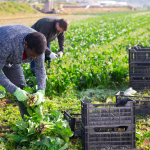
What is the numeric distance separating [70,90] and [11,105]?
1373mm

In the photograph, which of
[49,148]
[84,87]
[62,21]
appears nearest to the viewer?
[49,148]

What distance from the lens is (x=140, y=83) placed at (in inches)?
207

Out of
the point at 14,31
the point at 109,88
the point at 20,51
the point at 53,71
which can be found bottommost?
the point at 109,88

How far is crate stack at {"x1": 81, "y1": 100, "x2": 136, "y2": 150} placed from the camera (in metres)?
2.82

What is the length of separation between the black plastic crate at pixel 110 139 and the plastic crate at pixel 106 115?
0.09 metres

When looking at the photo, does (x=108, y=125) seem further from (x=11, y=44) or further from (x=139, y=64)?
(x=139, y=64)

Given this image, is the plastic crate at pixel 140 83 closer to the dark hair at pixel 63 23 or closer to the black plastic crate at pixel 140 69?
the black plastic crate at pixel 140 69

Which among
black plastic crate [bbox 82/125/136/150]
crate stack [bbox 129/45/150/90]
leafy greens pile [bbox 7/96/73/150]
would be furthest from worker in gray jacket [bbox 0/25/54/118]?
crate stack [bbox 129/45/150/90]

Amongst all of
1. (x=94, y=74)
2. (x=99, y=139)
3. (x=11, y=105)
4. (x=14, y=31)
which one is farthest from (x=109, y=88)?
(x=14, y=31)

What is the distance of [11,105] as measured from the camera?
448 cm

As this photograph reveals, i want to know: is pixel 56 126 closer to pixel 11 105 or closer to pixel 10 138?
pixel 10 138

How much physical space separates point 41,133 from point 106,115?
799 mm

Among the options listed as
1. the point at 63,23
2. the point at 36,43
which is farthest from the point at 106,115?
the point at 63,23

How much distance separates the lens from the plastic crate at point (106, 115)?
281cm
